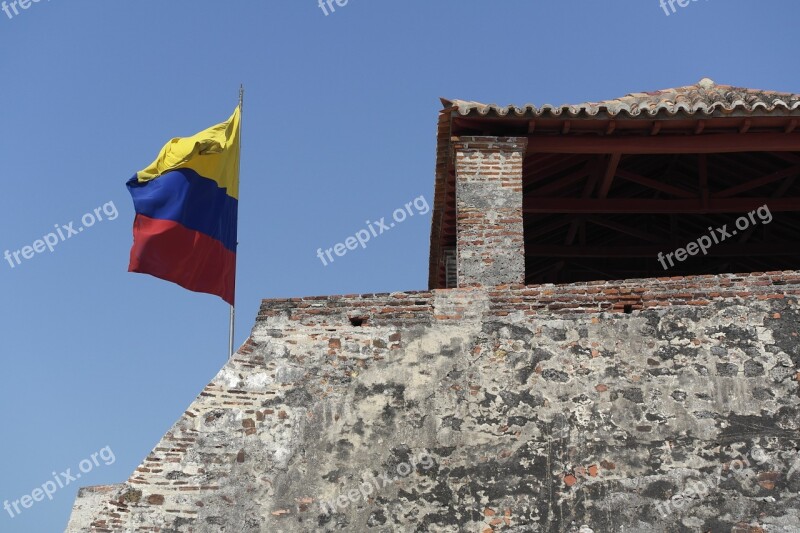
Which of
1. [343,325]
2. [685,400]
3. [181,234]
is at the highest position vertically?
[181,234]

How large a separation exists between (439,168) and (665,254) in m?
4.22

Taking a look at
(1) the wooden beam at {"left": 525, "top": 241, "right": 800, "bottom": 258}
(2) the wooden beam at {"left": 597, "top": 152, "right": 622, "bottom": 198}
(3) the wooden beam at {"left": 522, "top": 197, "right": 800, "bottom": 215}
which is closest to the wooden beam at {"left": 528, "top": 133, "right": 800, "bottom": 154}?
(2) the wooden beam at {"left": 597, "top": 152, "right": 622, "bottom": 198}

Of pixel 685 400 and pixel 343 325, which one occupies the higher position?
pixel 343 325

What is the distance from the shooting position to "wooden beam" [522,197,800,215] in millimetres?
12820

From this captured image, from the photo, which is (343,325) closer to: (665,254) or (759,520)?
(759,520)

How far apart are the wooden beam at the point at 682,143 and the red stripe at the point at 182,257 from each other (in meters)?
3.40

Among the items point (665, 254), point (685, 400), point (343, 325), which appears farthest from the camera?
point (665, 254)

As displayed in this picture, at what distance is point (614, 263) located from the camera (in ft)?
49.4

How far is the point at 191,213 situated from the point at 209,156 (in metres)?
0.76

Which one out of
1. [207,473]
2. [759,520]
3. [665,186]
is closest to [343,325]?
[207,473]

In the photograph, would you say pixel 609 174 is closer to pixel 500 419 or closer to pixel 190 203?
pixel 500 419

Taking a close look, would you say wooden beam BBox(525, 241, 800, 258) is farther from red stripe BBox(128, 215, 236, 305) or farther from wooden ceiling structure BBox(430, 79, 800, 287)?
red stripe BBox(128, 215, 236, 305)

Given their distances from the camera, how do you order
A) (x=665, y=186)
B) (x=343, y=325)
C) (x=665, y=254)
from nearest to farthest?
(x=343, y=325)
(x=665, y=186)
(x=665, y=254)

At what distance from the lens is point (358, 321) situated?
360 inches
